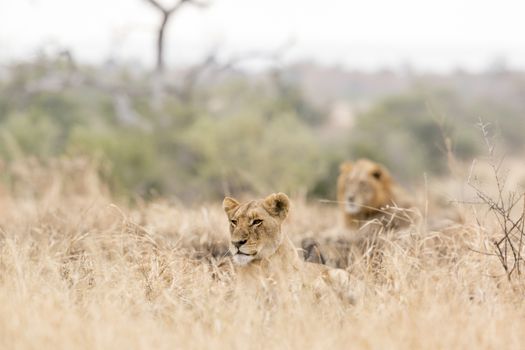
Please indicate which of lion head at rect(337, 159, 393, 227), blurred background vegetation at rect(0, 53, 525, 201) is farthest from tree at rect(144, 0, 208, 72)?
lion head at rect(337, 159, 393, 227)

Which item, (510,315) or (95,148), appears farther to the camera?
(95,148)

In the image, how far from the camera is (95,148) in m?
22.5

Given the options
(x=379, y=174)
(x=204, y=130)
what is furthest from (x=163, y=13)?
(x=379, y=174)

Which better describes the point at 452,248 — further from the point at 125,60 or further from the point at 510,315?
the point at 125,60

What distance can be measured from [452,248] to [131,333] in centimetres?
352

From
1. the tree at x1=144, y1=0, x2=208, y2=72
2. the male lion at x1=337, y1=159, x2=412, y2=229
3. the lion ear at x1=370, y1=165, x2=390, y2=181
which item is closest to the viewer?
the male lion at x1=337, y1=159, x2=412, y2=229

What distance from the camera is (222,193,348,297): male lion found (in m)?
5.68

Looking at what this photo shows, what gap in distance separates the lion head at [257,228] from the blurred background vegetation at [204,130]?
10.8 metres

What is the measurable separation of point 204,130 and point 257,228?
20.0m

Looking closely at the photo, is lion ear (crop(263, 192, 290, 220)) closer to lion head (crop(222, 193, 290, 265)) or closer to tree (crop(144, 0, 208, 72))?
lion head (crop(222, 193, 290, 265))

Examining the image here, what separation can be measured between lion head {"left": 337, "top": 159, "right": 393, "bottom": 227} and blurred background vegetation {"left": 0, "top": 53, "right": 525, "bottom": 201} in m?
7.33

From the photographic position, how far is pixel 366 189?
9672 millimetres

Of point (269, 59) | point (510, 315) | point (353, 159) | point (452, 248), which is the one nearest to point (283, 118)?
point (353, 159)

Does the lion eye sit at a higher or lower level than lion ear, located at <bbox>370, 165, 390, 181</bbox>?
higher
